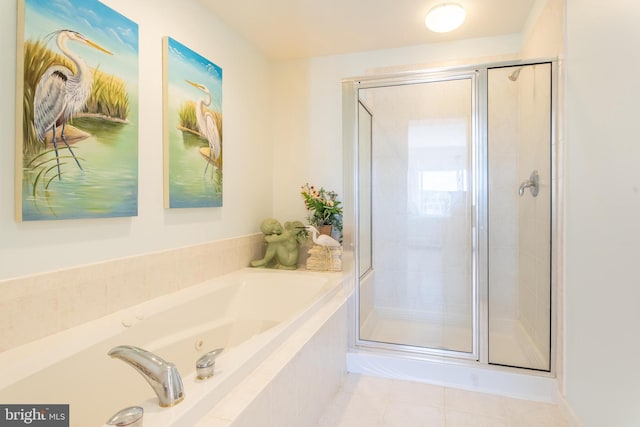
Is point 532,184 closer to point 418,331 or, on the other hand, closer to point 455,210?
point 455,210

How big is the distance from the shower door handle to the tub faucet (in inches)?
85.2

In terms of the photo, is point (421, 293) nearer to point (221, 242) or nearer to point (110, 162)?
point (221, 242)

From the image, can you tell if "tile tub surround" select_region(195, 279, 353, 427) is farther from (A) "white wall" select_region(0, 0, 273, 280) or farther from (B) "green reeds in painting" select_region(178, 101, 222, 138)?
(B) "green reeds in painting" select_region(178, 101, 222, 138)

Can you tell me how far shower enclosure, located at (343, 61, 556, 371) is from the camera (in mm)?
2088

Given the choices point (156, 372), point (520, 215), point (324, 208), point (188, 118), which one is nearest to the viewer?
point (156, 372)

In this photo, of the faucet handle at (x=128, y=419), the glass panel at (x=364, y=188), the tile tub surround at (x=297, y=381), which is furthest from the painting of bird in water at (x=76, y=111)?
the glass panel at (x=364, y=188)

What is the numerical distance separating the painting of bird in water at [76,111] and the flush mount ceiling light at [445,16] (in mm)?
1778

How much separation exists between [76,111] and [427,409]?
2.17 meters

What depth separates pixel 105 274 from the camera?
1.57 metres

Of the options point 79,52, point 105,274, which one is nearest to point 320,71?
point 79,52

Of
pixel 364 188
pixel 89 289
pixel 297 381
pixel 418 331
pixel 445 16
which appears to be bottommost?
pixel 418 331

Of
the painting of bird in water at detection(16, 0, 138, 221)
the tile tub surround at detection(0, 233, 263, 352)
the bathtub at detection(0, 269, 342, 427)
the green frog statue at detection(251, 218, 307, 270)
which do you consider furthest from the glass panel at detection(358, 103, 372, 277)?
the painting of bird in water at detection(16, 0, 138, 221)

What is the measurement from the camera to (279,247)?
2814mm

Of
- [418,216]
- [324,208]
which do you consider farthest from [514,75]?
[324,208]
